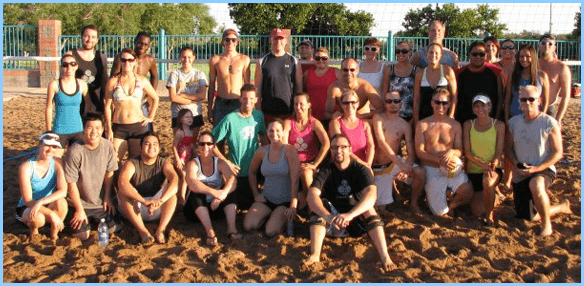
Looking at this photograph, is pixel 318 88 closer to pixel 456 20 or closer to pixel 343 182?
pixel 343 182

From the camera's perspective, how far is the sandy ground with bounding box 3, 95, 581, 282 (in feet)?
15.0

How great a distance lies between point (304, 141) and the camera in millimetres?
5836

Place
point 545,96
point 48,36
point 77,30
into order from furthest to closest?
1. point 77,30
2. point 48,36
3. point 545,96

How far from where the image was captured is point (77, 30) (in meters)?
29.7

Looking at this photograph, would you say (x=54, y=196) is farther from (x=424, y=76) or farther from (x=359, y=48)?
(x=359, y=48)

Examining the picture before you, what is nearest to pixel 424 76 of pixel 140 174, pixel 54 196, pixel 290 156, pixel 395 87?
pixel 395 87

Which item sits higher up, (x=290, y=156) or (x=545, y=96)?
(x=545, y=96)

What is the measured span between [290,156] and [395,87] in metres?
1.44

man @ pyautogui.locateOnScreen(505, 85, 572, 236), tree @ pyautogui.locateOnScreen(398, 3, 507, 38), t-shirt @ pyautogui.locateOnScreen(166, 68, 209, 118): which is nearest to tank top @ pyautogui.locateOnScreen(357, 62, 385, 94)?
Answer: man @ pyautogui.locateOnScreen(505, 85, 572, 236)

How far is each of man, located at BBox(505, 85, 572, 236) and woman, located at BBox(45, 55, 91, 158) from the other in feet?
13.4

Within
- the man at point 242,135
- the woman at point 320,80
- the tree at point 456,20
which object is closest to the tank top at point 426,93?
the woman at point 320,80

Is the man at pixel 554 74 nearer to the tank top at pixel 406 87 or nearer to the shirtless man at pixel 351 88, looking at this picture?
the tank top at pixel 406 87

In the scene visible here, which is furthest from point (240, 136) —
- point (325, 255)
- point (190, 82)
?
point (325, 255)

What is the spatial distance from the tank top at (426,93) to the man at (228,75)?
181 centimetres
